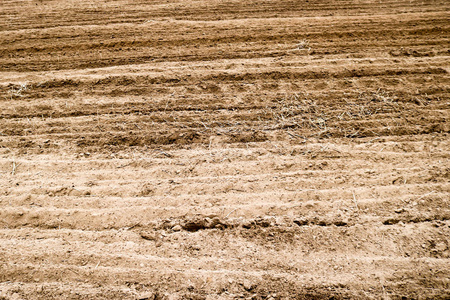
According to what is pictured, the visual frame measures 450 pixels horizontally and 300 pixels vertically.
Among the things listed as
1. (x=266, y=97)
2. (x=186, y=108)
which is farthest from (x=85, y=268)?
(x=266, y=97)

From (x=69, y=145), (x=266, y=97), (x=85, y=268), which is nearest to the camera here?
(x=85, y=268)

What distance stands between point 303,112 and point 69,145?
357 centimetres

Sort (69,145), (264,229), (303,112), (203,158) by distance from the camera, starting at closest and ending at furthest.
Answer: (264,229), (203,158), (69,145), (303,112)

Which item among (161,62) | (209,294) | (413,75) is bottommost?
(209,294)

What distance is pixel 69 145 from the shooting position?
4.32m

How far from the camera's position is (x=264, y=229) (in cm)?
325

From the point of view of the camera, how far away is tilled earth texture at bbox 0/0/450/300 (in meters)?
2.94

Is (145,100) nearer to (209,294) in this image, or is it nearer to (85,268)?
(85,268)

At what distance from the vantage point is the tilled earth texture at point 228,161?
9.63 ft

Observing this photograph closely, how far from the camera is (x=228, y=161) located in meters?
3.97

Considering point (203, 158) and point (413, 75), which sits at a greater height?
point (413, 75)

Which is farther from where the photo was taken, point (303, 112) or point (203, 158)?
point (303, 112)

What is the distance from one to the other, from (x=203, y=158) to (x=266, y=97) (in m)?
1.71

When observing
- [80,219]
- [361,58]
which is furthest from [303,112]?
[80,219]
